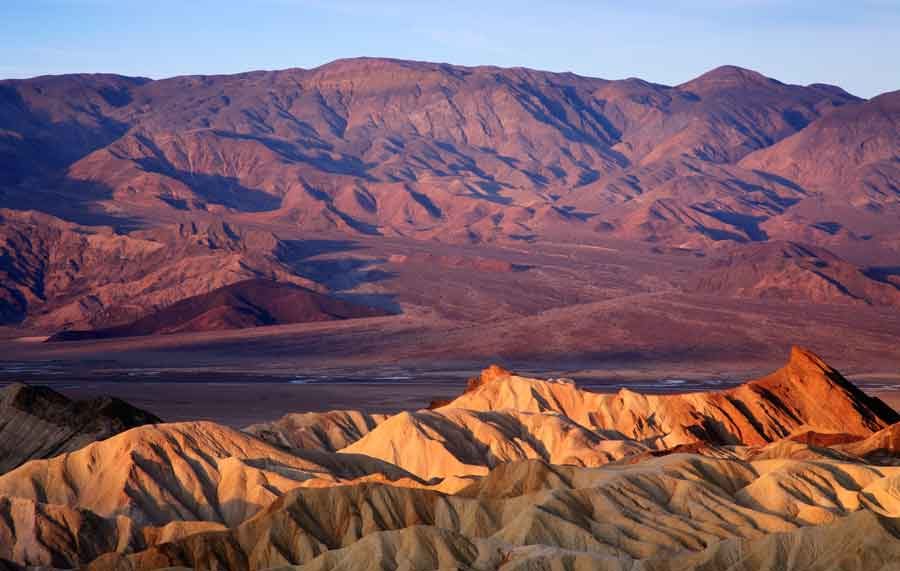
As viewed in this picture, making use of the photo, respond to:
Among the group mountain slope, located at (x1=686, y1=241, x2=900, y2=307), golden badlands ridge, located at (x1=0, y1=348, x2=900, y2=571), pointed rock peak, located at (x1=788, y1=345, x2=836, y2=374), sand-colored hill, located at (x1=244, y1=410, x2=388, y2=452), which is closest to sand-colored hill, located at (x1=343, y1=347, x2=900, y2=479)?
pointed rock peak, located at (x1=788, y1=345, x2=836, y2=374)

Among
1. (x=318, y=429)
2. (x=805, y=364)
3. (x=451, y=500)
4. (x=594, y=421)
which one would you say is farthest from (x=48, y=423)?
(x=805, y=364)

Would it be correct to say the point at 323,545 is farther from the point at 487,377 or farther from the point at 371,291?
the point at 371,291

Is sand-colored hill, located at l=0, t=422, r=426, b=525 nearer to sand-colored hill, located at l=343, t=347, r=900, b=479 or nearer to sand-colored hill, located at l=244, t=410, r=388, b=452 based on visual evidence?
sand-colored hill, located at l=343, t=347, r=900, b=479

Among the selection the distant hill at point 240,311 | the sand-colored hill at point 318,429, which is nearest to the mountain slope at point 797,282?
the distant hill at point 240,311

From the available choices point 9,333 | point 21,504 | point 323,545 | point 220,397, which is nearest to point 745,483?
point 323,545

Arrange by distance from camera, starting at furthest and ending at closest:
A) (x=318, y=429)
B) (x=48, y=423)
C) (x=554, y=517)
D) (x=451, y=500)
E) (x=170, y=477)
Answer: (x=318, y=429), (x=48, y=423), (x=170, y=477), (x=451, y=500), (x=554, y=517)

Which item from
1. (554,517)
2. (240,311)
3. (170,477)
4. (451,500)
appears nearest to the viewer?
(554,517)

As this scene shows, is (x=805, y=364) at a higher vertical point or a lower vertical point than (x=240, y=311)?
higher

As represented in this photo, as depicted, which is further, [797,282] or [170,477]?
[797,282]

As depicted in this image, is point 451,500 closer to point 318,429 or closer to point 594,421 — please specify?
point 318,429
